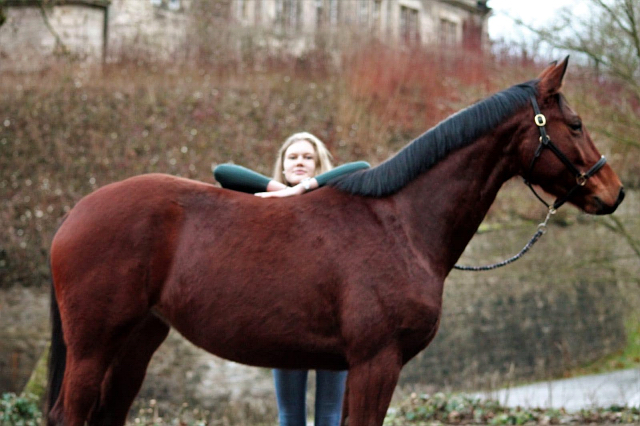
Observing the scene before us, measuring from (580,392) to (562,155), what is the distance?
9.45 m

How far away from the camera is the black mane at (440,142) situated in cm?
365

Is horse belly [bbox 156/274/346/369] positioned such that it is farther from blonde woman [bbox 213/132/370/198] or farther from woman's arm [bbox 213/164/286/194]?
woman's arm [bbox 213/164/286/194]

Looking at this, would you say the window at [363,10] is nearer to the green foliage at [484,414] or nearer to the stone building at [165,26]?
the stone building at [165,26]

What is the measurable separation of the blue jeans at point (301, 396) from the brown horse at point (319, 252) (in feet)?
3.11

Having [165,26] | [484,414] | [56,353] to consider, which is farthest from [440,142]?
[165,26]

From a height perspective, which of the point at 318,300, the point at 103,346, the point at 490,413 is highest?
the point at 318,300

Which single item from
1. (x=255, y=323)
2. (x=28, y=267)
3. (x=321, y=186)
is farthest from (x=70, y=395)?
(x=28, y=267)

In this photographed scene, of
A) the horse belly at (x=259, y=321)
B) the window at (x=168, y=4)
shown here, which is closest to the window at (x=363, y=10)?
the window at (x=168, y=4)

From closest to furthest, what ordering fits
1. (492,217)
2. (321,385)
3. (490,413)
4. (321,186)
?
(321,186) < (321,385) < (490,413) < (492,217)

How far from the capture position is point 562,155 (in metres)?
3.55

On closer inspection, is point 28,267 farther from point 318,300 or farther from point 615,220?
point 318,300

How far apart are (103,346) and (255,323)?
785 mm

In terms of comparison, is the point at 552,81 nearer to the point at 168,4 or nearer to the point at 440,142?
the point at 440,142

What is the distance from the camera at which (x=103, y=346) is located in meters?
3.57
